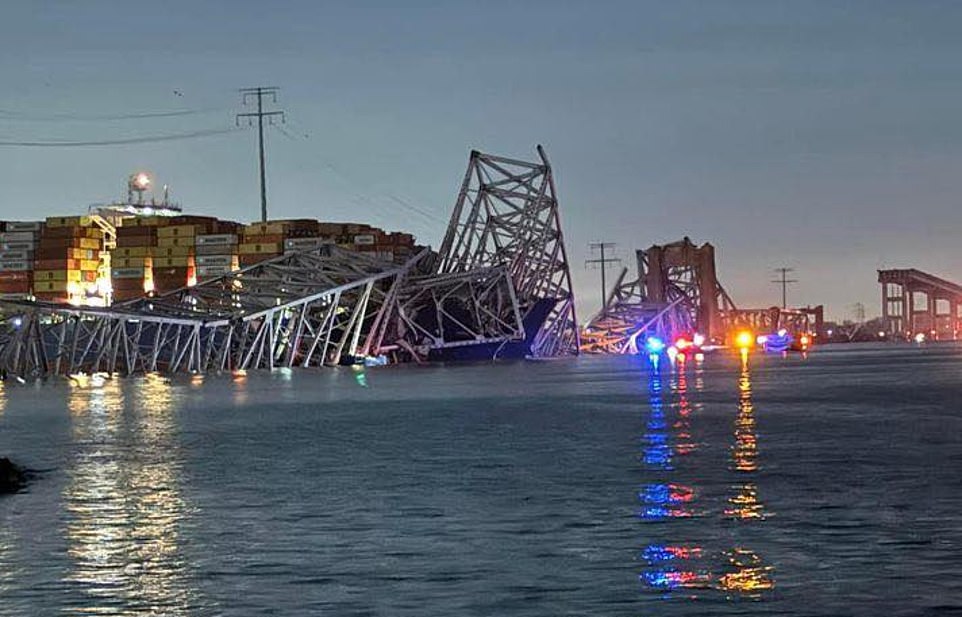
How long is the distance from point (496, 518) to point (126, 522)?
5.15 meters

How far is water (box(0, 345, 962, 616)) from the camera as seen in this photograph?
14.0 metres

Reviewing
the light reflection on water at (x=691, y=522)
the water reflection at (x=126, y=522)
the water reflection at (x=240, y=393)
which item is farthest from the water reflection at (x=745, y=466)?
the water reflection at (x=240, y=393)

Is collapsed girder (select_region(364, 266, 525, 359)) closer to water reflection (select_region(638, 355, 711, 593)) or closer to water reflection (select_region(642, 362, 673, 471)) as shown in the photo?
water reflection (select_region(642, 362, 673, 471))

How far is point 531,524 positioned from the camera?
18.9 metres

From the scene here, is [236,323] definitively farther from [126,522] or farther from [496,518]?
[496,518]

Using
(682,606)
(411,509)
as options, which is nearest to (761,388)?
(411,509)

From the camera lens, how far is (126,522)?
20.1 meters

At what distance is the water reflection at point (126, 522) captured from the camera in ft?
47.1

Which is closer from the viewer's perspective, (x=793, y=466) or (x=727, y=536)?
(x=727, y=536)

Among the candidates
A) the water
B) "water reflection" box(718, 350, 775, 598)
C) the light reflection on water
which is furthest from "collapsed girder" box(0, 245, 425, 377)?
"water reflection" box(718, 350, 775, 598)

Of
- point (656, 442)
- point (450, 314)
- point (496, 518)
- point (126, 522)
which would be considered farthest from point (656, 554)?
point (450, 314)

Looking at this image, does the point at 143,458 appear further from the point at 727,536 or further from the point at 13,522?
the point at 727,536

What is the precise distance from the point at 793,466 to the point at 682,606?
13627 mm

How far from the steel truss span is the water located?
241 ft
